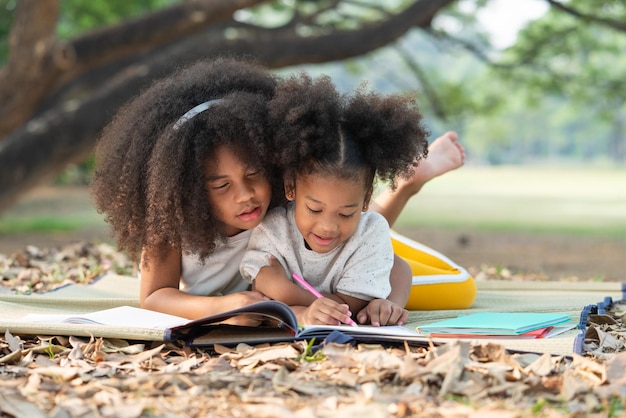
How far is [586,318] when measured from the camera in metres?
3.31

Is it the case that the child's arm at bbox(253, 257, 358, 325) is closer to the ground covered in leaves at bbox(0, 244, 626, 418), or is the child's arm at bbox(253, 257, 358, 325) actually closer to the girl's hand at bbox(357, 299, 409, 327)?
the girl's hand at bbox(357, 299, 409, 327)

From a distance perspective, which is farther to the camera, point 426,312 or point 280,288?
point 426,312

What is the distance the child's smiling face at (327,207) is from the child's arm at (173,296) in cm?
34

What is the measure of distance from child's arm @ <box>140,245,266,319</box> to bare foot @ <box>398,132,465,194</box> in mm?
1329

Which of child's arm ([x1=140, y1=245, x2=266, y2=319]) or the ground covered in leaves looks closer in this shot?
the ground covered in leaves

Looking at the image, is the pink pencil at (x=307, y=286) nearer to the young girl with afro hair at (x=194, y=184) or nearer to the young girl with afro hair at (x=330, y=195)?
the young girl with afro hair at (x=330, y=195)

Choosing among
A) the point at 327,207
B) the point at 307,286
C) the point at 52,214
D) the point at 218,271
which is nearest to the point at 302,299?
the point at 307,286

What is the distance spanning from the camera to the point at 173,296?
11.2 ft

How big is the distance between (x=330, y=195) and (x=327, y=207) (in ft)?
0.18

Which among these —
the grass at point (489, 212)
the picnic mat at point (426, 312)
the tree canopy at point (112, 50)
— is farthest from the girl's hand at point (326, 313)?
the grass at point (489, 212)

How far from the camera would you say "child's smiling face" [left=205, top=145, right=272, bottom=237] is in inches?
129

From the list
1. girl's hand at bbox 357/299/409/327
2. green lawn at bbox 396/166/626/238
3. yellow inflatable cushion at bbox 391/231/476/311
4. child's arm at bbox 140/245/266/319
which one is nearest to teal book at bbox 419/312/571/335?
girl's hand at bbox 357/299/409/327

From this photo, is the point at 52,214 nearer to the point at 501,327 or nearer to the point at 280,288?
the point at 280,288

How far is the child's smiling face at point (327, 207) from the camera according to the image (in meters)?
3.11
